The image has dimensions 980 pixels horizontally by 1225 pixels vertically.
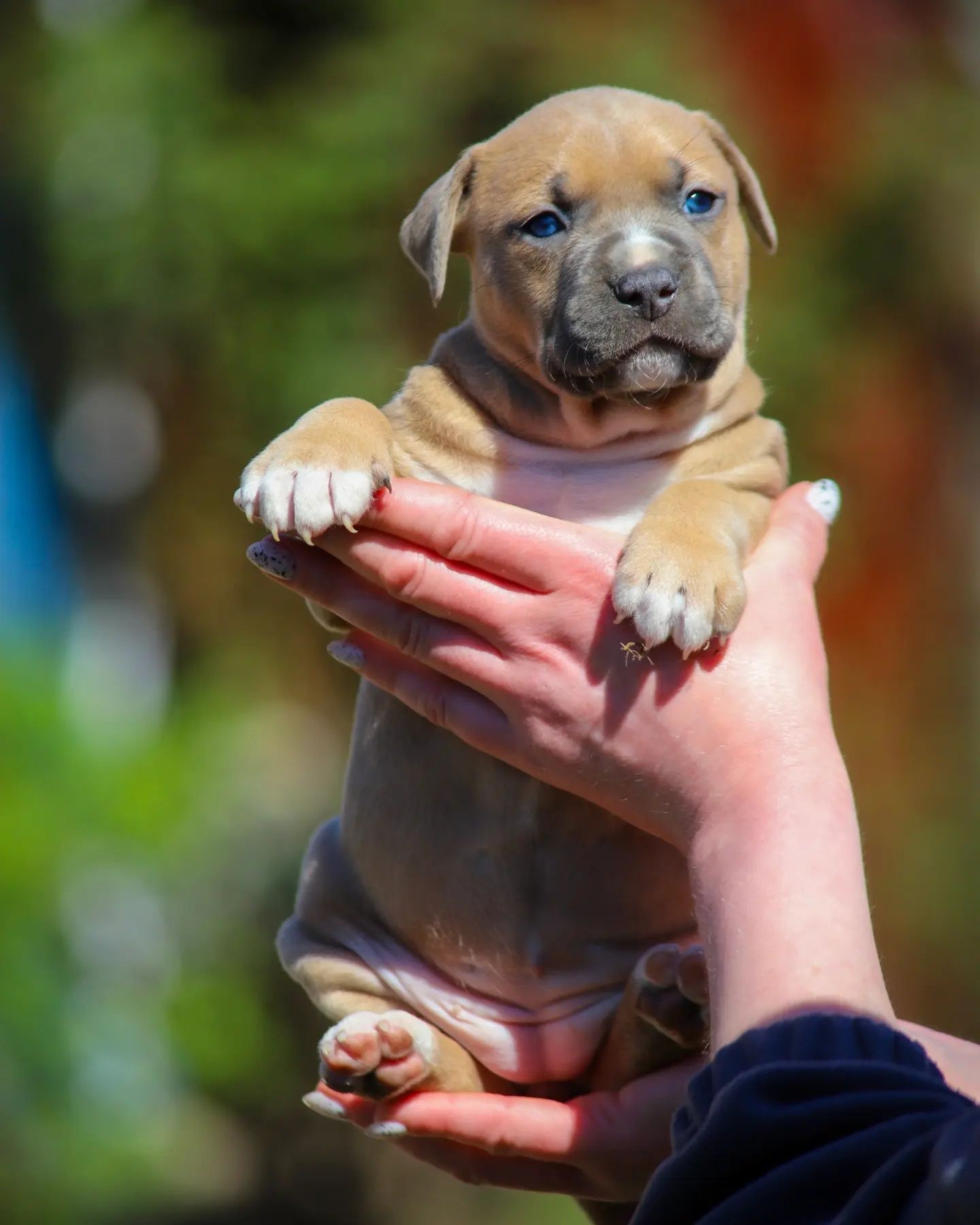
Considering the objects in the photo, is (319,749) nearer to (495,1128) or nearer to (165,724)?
(165,724)

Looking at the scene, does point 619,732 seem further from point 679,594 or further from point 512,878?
point 512,878

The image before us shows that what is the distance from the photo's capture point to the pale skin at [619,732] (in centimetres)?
Result: 224

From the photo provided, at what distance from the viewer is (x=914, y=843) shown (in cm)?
812

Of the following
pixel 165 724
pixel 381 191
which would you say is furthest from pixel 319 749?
pixel 381 191

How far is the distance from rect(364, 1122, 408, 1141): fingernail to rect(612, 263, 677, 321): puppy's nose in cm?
180

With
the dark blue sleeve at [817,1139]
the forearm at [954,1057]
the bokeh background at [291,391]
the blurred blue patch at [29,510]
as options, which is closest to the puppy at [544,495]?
the forearm at [954,1057]

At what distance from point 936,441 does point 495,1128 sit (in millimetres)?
6798

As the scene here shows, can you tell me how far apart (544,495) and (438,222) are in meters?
0.77

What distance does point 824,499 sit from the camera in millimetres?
3143

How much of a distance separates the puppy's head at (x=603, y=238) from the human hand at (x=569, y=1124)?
4.97ft

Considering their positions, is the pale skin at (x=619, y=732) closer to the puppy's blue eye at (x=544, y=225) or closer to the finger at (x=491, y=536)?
the finger at (x=491, y=536)

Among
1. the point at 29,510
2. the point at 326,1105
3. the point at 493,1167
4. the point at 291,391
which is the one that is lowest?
the point at 29,510

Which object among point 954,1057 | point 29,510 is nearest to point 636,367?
point 954,1057

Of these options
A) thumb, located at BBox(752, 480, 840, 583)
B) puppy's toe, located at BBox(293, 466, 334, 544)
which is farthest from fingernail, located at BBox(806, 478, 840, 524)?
puppy's toe, located at BBox(293, 466, 334, 544)
